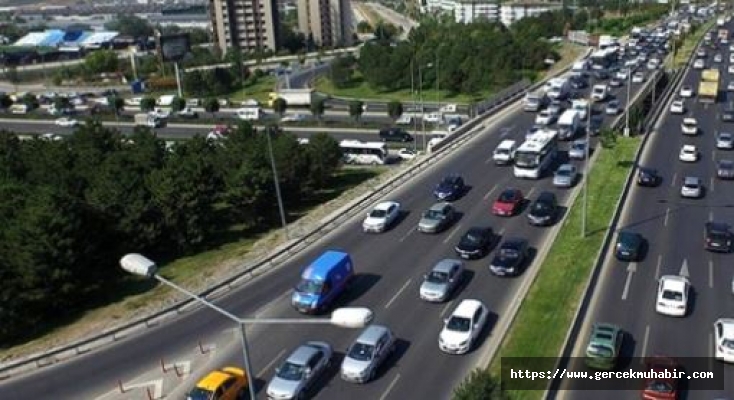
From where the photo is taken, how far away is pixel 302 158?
65312 millimetres

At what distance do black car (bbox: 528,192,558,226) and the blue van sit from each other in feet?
54.9

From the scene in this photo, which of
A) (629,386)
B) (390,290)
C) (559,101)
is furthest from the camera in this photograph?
(559,101)

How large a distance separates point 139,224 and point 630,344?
34885 millimetres

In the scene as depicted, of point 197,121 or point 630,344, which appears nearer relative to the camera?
point 630,344

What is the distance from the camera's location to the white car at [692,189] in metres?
55.2

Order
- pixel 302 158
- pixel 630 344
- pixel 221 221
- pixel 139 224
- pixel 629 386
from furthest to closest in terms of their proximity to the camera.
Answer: pixel 302 158
pixel 221 221
pixel 139 224
pixel 630 344
pixel 629 386

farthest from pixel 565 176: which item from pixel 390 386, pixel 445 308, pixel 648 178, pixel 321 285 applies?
pixel 390 386

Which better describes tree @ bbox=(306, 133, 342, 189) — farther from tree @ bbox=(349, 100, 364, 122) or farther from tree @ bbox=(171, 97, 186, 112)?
tree @ bbox=(171, 97, 186, 112)

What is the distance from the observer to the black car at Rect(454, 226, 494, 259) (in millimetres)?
45438

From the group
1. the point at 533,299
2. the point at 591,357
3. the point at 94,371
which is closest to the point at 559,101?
the point at 533,299

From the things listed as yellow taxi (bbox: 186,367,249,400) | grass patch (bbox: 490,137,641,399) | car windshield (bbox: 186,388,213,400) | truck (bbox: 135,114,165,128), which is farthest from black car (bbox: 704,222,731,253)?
truck (bbox: 135,114,165,128)

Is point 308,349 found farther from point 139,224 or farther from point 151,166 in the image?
point 151,166

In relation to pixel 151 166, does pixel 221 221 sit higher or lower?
lower

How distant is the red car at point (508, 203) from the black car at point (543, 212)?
4.89 ft
